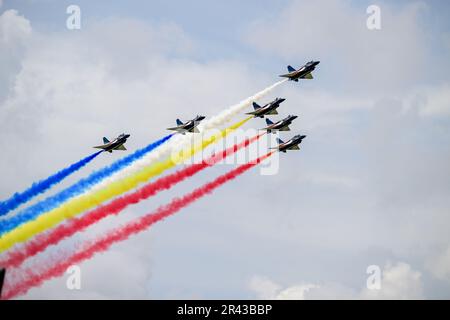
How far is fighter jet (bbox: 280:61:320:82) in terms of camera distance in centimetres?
18562

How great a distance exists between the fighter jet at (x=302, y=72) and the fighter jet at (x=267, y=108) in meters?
4.60

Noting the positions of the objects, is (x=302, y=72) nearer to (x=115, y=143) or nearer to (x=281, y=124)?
(x=281, y=124)

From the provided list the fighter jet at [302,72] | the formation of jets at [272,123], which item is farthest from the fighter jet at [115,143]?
the fighter jet at [302,72]

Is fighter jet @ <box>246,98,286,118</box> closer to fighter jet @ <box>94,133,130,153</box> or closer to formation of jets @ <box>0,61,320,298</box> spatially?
formation of jets @ <box>0,61,320,298</box>

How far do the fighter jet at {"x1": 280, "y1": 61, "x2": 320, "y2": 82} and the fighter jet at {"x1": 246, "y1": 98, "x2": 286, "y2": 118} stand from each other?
4.60 metres

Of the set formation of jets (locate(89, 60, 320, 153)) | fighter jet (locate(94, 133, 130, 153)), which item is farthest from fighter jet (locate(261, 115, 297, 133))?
fighter jet (locate(94, 133, 130, 153))

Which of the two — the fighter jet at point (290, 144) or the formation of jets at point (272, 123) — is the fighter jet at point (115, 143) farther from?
the fighter jet at point (290, 144)

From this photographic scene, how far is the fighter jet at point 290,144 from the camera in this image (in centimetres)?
18688

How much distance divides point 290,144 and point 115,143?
104ft

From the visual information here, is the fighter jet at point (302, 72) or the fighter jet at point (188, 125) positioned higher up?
the fighter jet at point (302, 72)
